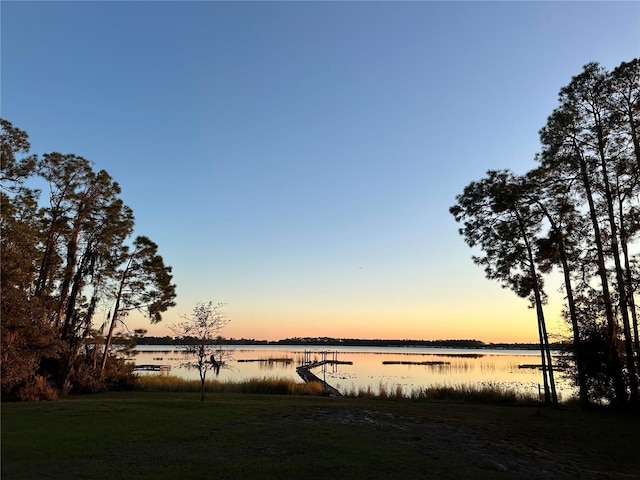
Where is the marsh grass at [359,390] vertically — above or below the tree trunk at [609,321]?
below

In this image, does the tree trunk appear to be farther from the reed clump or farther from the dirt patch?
the reed clump

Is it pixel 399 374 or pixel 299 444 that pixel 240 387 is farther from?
pixel 399 374

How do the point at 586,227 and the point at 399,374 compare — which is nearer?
the point at 586,227

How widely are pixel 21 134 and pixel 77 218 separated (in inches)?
400

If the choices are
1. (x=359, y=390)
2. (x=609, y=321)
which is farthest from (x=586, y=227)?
(x=359, y=390)

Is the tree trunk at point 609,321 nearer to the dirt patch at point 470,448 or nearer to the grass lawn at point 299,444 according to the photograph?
the grass lawn at point 299,444

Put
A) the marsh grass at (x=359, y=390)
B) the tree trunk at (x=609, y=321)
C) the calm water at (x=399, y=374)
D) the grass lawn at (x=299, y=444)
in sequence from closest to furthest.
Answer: the grass lawn at (x=299, y=444), the tree trunk at (x=609, y=321), the marsh grass at (x=359, y=390), the calm water at (x=399, y=374)

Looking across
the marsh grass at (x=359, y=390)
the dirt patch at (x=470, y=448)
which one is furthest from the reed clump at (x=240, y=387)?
the dirt patch at (x=470, y=448)

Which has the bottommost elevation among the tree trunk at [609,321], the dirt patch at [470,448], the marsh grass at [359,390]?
the dirt patch at [470,448]

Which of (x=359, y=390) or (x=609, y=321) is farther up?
(x=609, y=321)

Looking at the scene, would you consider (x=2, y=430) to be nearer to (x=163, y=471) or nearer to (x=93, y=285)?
(x=163, y=471)

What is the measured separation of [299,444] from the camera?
36.3 feet

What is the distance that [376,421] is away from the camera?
15273 millimetres

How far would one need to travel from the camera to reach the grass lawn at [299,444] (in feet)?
29.2
